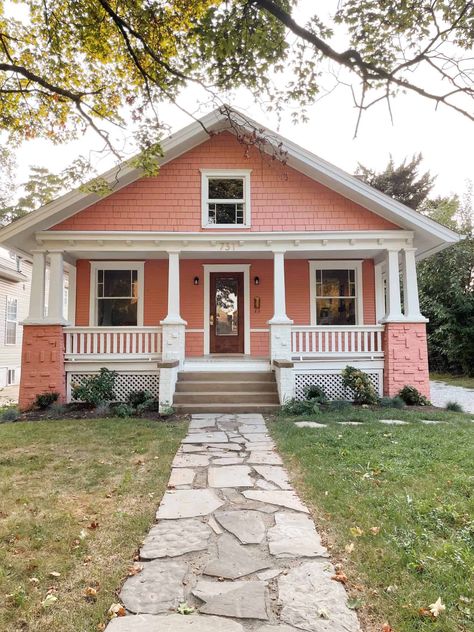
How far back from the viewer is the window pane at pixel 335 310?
33.2ft

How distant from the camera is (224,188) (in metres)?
9.14

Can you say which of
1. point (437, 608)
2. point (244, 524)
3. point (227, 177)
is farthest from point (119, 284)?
point (437, 608)

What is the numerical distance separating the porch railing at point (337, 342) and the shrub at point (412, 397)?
Answer: 84 centimetres

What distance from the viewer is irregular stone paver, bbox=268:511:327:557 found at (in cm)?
241

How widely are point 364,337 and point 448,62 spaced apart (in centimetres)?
551

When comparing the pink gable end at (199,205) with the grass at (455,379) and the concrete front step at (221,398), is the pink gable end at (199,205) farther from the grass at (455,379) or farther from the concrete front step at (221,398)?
the grass at (455,379)

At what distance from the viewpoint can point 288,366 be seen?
24.9 ft

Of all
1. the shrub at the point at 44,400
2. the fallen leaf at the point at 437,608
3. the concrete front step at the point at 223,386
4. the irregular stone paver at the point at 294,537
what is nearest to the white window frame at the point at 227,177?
the concrete front step at the point at 223,386

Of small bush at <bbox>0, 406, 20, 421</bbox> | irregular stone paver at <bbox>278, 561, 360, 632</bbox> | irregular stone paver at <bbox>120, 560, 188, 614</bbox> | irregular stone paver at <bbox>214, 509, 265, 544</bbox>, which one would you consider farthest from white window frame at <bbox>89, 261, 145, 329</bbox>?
irregular stone paver at <bbox>278, 561, 360, 632</bbox>

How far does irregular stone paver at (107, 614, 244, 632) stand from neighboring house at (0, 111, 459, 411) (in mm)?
5574

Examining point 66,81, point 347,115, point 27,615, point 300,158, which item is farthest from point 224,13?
point 27,615

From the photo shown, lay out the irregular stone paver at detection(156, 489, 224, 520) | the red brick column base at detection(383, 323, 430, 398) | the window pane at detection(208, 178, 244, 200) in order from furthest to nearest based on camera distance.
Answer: the window pane at detection(208, 178, 244, 200), the red brick column base at detection(383, 323, 430, 398), the irregular stone paver at detection(156, 489, 224, 520)

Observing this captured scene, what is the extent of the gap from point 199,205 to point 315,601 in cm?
792

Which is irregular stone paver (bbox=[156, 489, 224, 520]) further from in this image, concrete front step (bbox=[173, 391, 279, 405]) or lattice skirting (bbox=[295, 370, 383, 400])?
lattice skirting (bbox=[295, 370, 383, 400])
